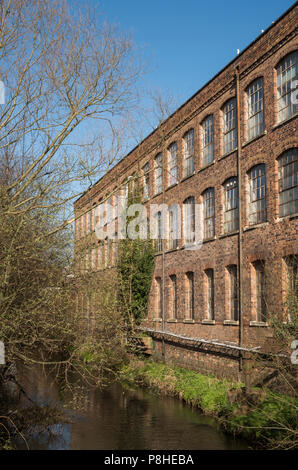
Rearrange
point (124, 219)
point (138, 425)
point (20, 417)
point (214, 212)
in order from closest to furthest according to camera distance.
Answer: point (20, 417) < point (138, 425) < point (214, 212) < point (124, 219)

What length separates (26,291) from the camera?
10117mm

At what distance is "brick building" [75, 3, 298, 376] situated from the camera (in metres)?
15.2

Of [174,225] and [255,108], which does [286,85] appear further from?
[174,225]

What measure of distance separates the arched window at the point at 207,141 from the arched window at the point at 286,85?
4.46m

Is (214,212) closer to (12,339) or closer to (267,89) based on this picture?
(267,89)

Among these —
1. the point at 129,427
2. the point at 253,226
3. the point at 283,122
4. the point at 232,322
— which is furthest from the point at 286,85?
the point at 129,427

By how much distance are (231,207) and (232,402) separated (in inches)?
267

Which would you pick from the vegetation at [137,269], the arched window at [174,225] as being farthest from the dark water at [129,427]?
the arched window at [174,225]

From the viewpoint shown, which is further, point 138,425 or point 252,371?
point 252,371

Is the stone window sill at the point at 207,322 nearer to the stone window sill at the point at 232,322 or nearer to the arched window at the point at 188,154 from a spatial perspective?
the stone window sill at the point at 232,322

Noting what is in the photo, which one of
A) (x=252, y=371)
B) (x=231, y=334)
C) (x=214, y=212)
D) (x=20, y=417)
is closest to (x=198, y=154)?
(x=214, y=212)

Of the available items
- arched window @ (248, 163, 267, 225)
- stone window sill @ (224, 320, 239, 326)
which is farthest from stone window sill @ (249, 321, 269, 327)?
arched window @ (248, 163, 267, 225)

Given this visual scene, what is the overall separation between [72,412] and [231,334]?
566 cm

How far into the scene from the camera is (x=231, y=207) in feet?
60.1
